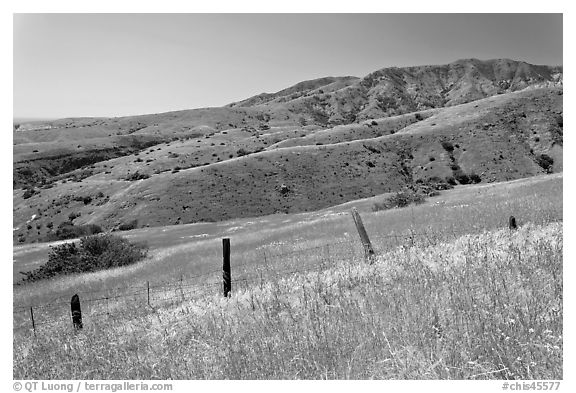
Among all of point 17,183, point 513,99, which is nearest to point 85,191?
point 17,183

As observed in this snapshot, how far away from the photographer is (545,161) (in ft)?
270

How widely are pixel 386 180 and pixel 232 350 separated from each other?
78224 mm

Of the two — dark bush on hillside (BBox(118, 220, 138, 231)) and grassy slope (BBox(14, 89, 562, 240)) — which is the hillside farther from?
dark bush on hillside (BBox(118, 220, 138, 231))

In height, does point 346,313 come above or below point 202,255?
above

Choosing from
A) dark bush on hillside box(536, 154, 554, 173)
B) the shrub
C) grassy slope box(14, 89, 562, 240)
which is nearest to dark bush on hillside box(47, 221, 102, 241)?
grassy slope box(14, 89, 562, 240)

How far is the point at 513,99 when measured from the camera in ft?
354

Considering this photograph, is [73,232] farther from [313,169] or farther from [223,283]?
[223,283]

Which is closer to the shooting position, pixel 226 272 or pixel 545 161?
pixel 226 272

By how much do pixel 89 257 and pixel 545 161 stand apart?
82787mm

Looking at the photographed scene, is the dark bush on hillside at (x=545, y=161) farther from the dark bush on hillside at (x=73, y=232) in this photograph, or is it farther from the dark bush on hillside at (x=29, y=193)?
the dark bush on hillside at (x=29, y=193)

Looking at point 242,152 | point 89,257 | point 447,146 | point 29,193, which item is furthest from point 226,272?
point 242,152

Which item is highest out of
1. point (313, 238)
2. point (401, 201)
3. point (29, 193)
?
point (29, 193)

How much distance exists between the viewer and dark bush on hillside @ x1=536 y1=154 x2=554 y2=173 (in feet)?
265
